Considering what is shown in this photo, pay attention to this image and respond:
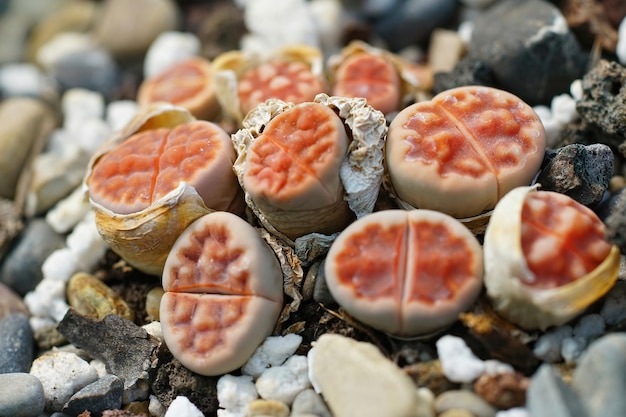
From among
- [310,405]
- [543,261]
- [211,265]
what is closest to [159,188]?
[211,265]

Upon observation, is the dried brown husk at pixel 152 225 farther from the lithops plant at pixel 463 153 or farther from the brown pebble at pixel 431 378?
the brown pebble at pixel 431 378

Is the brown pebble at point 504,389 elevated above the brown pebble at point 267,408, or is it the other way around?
the brown pebble at point 504,389

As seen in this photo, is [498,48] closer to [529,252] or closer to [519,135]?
[519,135]

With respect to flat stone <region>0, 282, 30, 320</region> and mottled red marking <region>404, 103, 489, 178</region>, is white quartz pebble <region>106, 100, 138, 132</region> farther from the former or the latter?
mottled red marking <region>404, 103, 489, 178</region>

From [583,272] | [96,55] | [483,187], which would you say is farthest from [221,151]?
[96,55]

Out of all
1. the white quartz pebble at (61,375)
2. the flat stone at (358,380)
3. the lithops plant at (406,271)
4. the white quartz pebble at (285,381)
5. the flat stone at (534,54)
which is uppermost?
the flat stone at (534,54)

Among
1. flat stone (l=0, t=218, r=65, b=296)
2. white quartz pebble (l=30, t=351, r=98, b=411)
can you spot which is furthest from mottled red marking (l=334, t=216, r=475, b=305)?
flat stone (l=0, t=218, r=65, b=296)

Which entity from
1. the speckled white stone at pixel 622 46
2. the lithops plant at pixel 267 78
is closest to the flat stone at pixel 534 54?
the speckled white stone at pixel 622 46

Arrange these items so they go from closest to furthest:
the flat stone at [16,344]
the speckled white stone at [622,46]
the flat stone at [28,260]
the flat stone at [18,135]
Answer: the flat stone at [16,344], the speckled white stone at [622,46], the flat stone at [28,260], the flat stone at [18,135]
